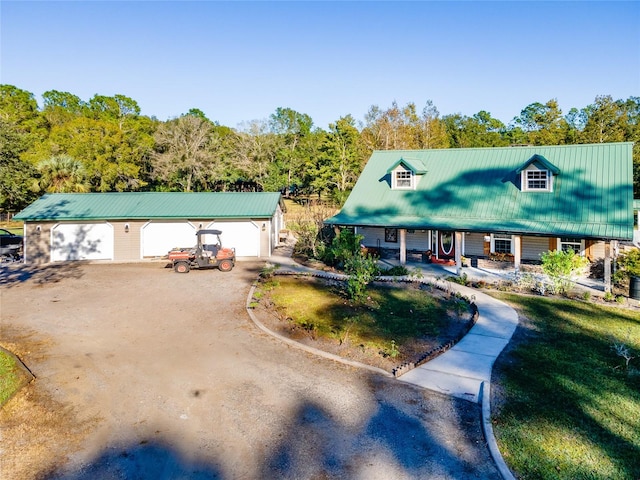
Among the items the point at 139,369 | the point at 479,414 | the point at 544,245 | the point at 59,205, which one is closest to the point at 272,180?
the point at 59,205

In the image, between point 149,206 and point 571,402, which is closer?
point 571,402

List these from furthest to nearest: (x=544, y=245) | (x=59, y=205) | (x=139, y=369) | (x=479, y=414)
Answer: (x=59, y=205), (x=544, y=245), (x=139, y=369), (x=479, y=414)

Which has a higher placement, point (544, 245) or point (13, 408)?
point (544, 245)

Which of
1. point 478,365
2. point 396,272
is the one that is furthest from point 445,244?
point 478,365

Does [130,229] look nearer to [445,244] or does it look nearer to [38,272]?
[38,272]

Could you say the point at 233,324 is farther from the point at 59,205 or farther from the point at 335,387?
the point at 59,205

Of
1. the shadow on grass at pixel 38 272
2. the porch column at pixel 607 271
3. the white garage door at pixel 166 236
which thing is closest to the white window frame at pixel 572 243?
the porch column at pixel 607 271

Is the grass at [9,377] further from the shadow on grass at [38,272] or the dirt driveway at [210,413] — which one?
the shadow on grass at [38,272]
